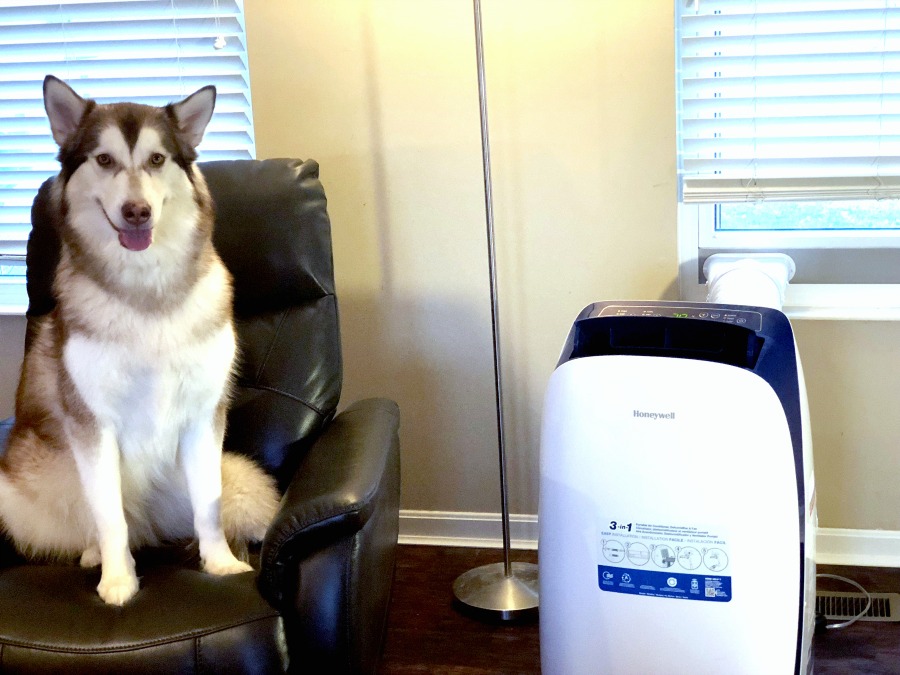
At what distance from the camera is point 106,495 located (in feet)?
5.02

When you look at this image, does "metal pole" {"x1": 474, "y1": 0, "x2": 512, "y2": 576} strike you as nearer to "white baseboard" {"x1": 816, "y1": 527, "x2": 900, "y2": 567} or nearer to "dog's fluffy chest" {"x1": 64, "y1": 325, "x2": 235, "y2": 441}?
"dog's fluffy chest" {"x1": 64, "y1": 325, "x2": 235, "y2": 441}

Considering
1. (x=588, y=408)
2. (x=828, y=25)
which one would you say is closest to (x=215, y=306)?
(x=588, y=408)

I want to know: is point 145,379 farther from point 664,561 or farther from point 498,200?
point 498,200

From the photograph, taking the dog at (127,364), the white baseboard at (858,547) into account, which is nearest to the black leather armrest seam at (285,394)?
the dog at (127,364)

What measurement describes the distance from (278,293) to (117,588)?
70 centimetres

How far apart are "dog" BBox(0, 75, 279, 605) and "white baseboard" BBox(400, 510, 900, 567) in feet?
2.80

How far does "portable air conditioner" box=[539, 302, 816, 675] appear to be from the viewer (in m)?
1.39

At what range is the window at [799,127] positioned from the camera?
6.52 ft

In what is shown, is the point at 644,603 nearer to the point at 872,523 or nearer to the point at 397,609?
the point at 397,609

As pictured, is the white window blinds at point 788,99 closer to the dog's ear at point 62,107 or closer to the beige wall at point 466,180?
the beige wall at point 466,180

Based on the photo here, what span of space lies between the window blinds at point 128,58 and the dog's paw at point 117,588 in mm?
1243

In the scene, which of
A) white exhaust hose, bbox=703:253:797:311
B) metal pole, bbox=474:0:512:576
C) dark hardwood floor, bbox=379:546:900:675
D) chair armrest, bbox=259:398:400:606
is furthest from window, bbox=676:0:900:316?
chair armrest, bbox=259:398:400:606

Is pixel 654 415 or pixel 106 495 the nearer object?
pixel 654 415

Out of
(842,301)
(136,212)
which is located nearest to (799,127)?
(842,301)
